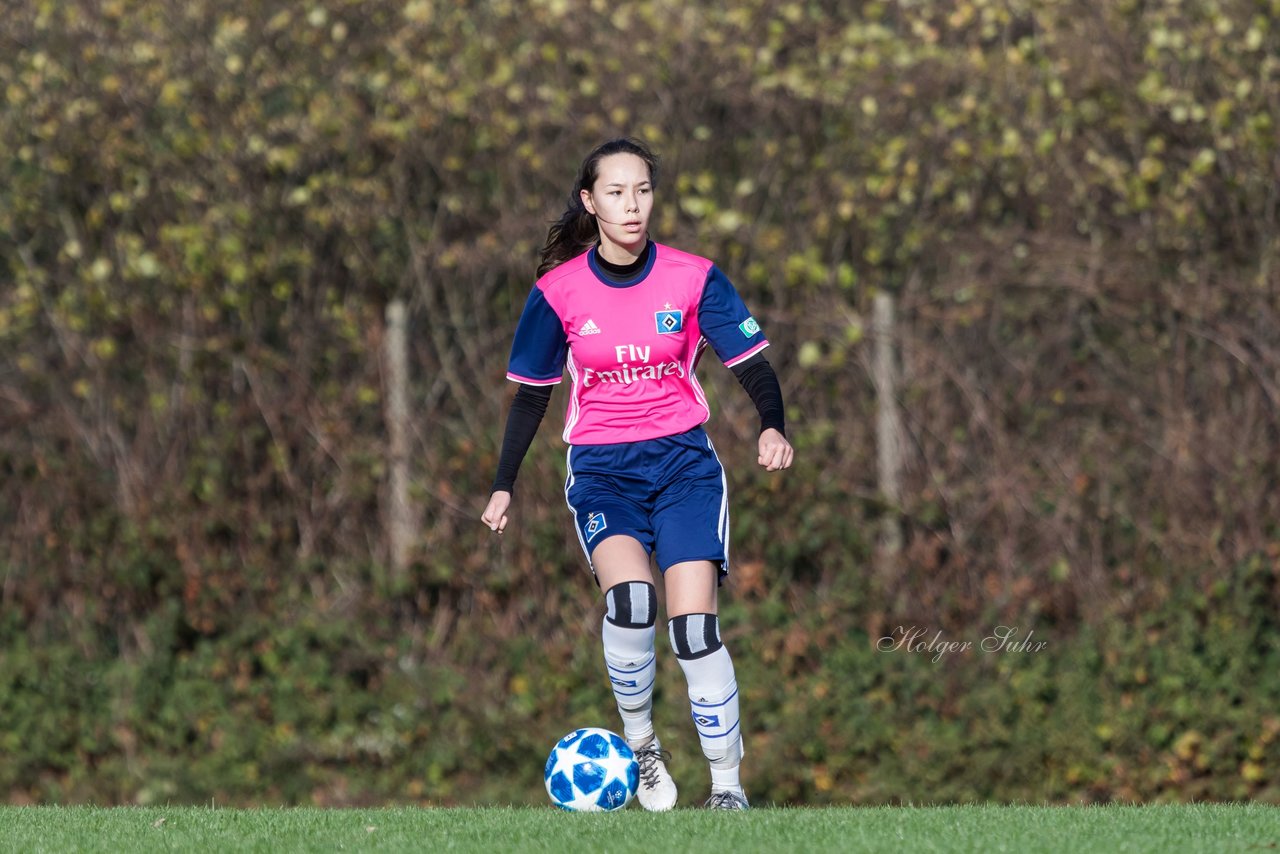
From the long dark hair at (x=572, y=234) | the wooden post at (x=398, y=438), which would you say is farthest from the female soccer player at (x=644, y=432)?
the wooden post at (x=398, y=438)

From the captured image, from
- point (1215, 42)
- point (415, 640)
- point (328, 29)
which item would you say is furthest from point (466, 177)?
point (1215, 42)

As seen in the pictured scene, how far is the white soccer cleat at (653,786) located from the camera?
5852mm

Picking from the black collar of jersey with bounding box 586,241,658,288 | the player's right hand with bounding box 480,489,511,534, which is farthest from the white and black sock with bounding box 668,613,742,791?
the black collar of jersey with bounding box 586,241,658,288

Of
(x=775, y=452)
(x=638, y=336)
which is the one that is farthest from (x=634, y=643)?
(x=638, y=336)

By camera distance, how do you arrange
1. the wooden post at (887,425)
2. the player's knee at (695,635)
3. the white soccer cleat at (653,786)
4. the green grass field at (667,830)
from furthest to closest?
the wooden post at (887,425)
the white soccer cleat at (653,786)
the player's knee at (695,635)
the green grass field at (667,830)

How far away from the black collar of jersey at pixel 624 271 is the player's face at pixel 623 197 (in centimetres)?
8

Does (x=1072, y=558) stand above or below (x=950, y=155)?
below

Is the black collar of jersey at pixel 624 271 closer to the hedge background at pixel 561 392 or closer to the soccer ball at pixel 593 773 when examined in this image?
the soccer ball at pixel 593 773

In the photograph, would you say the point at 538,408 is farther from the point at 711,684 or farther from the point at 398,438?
the point at 398,438

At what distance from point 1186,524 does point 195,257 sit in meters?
5.64

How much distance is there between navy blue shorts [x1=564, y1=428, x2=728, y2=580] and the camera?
566 cm

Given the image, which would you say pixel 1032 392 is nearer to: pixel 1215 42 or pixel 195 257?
pixel 1215 42

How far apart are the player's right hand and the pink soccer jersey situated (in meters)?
0.31

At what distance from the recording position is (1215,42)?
29.2ft
